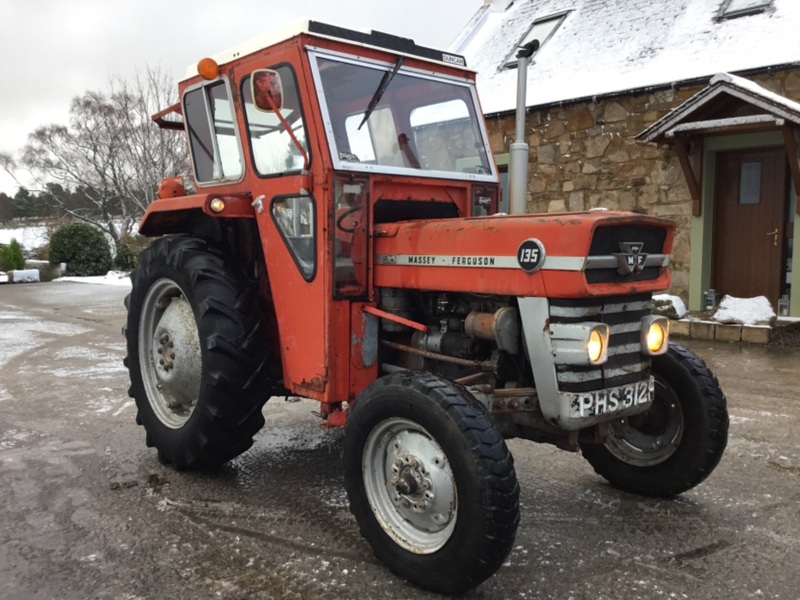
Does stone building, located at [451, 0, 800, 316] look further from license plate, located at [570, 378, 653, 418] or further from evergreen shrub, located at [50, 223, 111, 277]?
evergreen shrub, located at [50, 223, 111, 277]

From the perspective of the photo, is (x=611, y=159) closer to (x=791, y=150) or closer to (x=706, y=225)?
(x=706, y=225)

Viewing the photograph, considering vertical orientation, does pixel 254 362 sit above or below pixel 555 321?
below

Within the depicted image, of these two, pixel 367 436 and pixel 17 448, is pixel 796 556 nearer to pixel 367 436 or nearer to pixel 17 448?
pixel 367 436

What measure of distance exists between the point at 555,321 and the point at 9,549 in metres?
2.52

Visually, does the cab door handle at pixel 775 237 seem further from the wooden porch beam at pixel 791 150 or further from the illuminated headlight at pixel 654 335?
the illuminated headlight at pixel 654 335

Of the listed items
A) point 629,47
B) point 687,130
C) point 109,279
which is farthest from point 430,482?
point 109,279

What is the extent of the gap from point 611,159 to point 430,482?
341 inches

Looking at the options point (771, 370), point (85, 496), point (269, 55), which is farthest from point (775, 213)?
point (85, 496)

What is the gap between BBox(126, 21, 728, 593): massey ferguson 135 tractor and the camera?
2805 millimetres

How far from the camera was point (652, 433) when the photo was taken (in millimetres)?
3678

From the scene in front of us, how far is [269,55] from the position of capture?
140 inches

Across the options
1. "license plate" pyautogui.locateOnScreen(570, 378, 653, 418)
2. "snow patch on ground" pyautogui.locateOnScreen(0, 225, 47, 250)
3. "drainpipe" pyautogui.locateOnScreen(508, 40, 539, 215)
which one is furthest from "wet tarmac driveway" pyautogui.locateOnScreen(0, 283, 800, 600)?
"snow patch on ground" pyautogui.locateOnScreen(0, 225, 47, 250)

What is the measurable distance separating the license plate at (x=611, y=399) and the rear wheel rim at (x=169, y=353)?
2.15 m

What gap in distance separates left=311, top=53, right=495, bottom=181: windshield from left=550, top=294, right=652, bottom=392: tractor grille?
1.21 meters
